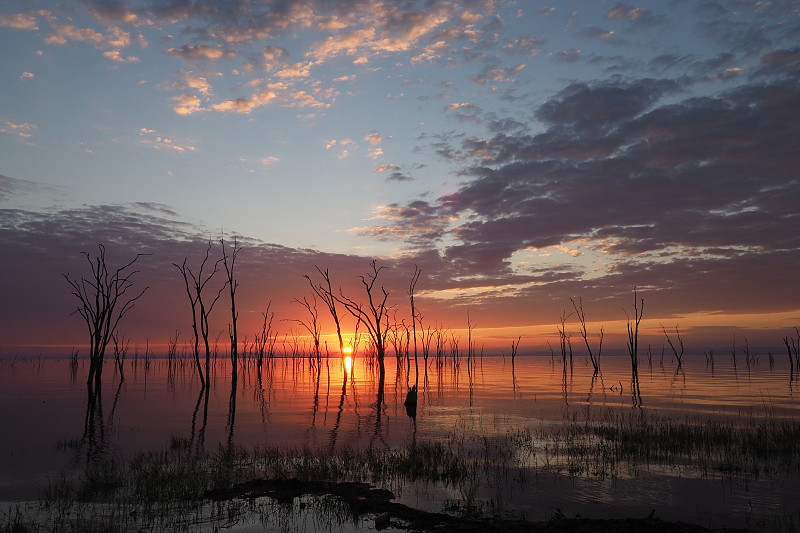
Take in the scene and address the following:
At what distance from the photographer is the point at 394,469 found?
11453 mm

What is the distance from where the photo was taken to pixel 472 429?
1781cm

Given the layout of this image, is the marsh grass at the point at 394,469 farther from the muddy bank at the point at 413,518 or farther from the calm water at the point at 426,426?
the calm water at the point at 426,426

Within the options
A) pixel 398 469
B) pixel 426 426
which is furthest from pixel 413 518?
pixel 426 426

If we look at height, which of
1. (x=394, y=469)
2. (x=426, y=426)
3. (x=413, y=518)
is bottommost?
(x=426, y=426)

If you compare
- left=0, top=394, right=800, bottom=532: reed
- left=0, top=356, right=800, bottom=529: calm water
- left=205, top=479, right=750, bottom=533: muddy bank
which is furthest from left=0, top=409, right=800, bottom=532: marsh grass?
left=0, top=356, right=800, bottom=529: calm water

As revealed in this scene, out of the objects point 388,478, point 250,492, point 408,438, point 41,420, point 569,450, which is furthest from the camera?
point 41,420

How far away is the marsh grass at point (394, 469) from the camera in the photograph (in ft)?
27.2

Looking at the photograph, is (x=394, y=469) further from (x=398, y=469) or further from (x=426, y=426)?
(x=426, y=426)

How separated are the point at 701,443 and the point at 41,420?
24523 mm

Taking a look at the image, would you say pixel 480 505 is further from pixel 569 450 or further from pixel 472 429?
pixel 472 429

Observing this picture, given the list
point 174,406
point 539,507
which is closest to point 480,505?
point 539,507

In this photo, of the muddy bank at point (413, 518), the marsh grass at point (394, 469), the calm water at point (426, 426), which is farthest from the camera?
the calm water at point (426, 426)

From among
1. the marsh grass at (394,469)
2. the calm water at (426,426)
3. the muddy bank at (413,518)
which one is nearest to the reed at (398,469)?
the marsh grass at (394,469)

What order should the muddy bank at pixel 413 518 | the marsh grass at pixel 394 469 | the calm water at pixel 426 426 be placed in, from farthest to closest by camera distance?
the calm water at pixel 426 426 → the marsh grass at pixel 394 469 → the muddy bank at pixel 413 518
